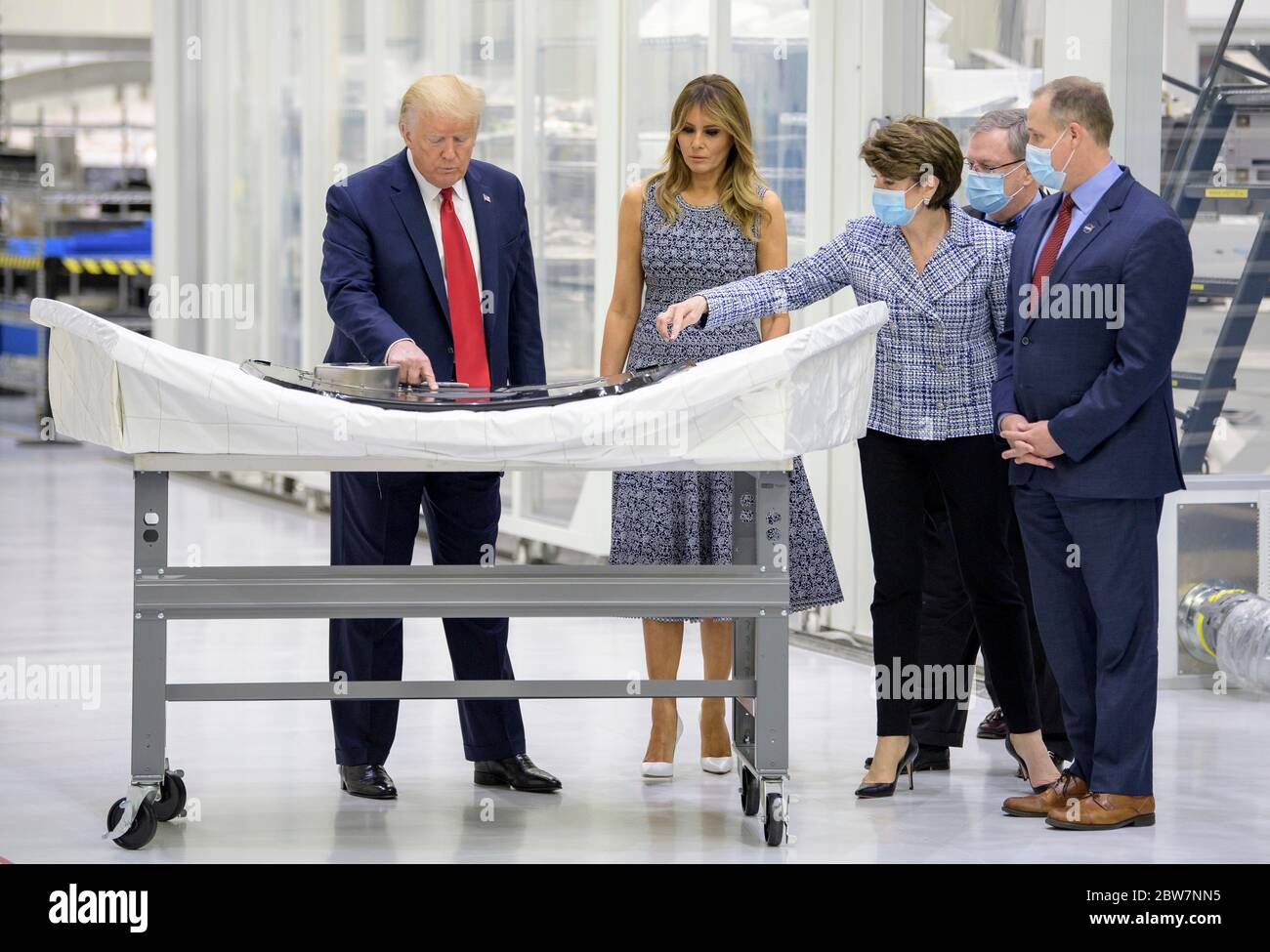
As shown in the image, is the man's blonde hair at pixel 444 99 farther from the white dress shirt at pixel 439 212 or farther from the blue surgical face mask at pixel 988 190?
the blue surgical face mask at pixel 988 190

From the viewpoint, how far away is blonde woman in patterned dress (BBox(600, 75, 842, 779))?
388 centimetres

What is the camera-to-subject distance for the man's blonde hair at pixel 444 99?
3.52 meters

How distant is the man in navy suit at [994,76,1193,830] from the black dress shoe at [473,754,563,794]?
3.45 ft

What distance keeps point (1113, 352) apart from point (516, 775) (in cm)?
152

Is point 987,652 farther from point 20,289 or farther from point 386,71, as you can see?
point 20,289

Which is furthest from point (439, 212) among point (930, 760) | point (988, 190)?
point (930, 760)

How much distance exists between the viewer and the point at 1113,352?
11.2 feet

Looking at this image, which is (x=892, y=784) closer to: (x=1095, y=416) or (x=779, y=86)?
(x=1095, y=416)

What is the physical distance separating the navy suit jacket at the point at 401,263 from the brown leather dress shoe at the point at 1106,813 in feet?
4.72

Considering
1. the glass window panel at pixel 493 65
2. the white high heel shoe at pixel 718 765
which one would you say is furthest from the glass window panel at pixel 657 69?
the white high heel shoe at pixel 718 765

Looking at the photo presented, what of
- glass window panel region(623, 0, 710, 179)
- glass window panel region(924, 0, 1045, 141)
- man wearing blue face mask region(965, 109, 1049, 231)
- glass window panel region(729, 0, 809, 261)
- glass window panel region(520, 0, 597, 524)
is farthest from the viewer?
glass window panel region(520, 0, 597, 524)

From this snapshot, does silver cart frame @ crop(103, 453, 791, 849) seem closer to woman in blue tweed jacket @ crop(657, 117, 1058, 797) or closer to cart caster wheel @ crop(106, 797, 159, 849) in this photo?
cart caster wheel @ crop(106, 797, 159, 849)

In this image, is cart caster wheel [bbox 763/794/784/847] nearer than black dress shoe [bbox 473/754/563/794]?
Yes

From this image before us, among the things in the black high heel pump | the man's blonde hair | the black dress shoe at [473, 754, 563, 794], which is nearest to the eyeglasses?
the man's blonde hair
